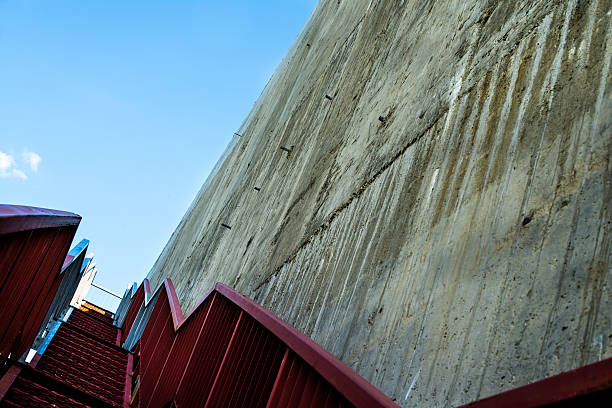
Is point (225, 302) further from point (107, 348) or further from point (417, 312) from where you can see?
point (107, 348)

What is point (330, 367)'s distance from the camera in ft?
5.89

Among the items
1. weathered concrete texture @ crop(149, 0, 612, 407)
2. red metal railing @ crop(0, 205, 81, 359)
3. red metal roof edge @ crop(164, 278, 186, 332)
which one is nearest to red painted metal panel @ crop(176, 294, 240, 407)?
weathered concrete texture @ crop(149, 0, 612, 407)

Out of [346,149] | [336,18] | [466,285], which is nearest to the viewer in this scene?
[466,285]

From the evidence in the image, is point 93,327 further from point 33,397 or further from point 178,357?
point 33,397

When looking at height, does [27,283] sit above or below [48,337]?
above

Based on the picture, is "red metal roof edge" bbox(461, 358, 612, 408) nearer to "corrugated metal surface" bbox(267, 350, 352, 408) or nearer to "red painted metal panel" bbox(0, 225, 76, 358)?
"corrugated metal surface" bbox(267, 350, 352, 408)

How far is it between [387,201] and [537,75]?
3.78 feet

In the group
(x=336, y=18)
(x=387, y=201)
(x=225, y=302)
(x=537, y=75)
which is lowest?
(x=225, y=302)

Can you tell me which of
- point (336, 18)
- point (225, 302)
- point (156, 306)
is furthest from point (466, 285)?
point (336, 18)

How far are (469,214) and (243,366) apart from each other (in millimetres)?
1346

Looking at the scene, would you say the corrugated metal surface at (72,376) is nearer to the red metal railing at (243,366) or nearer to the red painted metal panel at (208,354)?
the red metal railing at (243,366)

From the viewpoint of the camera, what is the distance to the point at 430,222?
101 inches

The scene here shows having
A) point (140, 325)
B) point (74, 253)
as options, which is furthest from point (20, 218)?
point (140, 325)

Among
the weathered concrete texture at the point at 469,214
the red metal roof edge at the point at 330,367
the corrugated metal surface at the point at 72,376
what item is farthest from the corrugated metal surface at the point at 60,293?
the red metal roof edge at the point at 330,367
